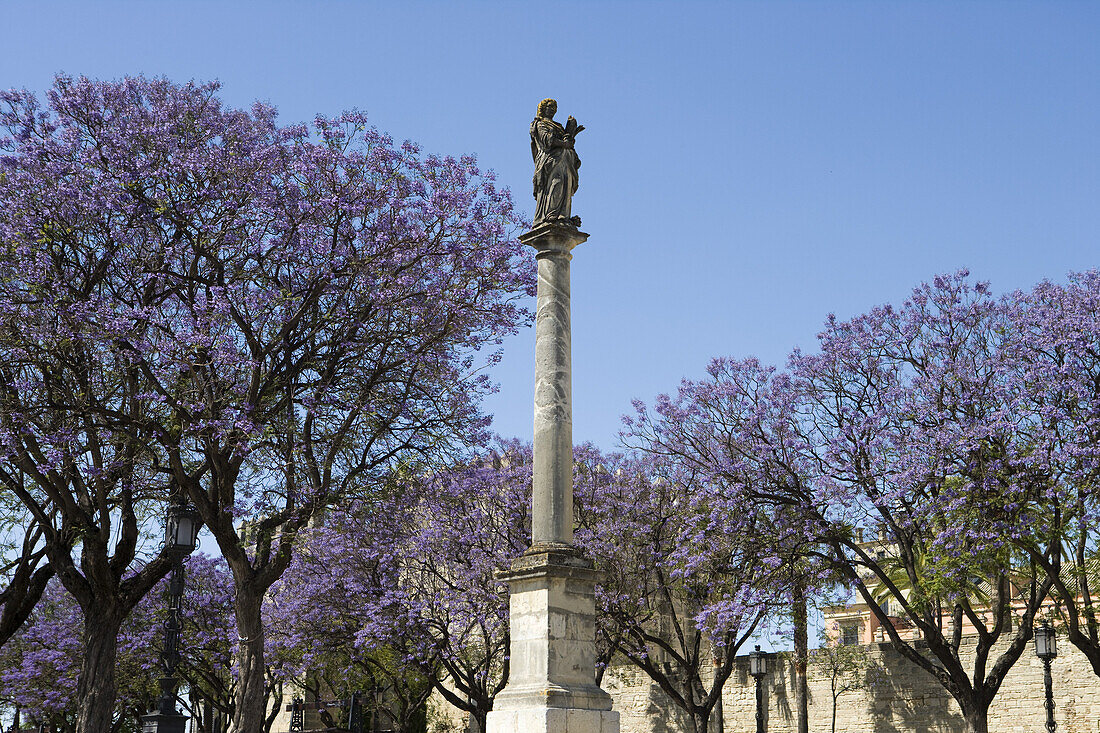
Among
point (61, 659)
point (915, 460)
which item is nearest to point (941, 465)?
point (915, 460)

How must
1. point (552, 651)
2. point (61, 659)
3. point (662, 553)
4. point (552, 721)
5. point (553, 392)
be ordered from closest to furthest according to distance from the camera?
1. point (552, 721)
2. point (552, 651)
3. point (553, 392)
4. point (662, 553)
5. point (61, 659)

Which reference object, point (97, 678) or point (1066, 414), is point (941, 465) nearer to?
point (1066, 414)

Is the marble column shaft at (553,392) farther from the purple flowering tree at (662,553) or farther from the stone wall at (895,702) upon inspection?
the stone wall at (895,702)

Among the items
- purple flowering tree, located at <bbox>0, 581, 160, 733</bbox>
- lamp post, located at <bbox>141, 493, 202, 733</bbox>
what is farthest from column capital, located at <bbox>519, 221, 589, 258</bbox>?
purple flowering tree, located at <bbox>0, 581, 160, 733</bbox>

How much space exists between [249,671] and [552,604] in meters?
6.03

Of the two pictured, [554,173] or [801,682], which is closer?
[554,173]

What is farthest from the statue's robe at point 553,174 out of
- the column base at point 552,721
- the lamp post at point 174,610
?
the lamp post at point 174,610

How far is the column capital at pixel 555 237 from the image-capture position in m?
12.5

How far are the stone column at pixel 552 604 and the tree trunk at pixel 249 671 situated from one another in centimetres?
521

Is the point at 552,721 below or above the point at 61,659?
below

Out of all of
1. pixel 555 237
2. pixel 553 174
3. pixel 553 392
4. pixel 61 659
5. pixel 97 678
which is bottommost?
pixel 97 678

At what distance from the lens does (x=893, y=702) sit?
2675 centimetres

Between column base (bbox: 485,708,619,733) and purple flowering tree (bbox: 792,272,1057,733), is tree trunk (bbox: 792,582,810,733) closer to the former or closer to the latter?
purple flowering tree (bbox: 792,272,1057,733)

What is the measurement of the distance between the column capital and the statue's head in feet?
4.41
